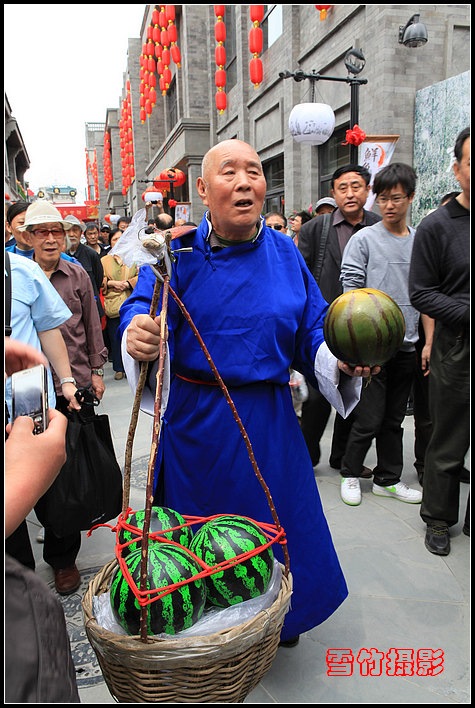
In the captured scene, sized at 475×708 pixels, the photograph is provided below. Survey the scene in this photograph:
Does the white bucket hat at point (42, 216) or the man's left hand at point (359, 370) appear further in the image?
the white bucket hat at point (42, 216)

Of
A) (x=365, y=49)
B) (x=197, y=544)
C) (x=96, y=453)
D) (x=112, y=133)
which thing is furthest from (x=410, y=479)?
(x=112, y=133)

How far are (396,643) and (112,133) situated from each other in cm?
5979

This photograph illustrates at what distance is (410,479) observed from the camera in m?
3.96

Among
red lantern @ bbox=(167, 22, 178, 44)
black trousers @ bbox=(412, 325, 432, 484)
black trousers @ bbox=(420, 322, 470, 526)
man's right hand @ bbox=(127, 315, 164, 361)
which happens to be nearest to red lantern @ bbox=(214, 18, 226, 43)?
red lantern @ bbox=(167, 22, 178, 44)

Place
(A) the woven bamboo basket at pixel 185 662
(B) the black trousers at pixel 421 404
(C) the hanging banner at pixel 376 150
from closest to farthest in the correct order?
(A) the woven bamboo basket at pixel 185 662 < (B) the black trousers at pixel 421 404 < (C) the hanging banner at pixel 376 150

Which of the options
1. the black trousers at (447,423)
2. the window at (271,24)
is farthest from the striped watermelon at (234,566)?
the window at (271,24)

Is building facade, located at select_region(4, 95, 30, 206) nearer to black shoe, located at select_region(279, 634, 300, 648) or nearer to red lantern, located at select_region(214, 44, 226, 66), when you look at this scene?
red lantern, located at select_region(214, 44, 226, 66)

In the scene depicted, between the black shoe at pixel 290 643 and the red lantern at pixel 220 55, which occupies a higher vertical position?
the red lantern at pixel 220 55

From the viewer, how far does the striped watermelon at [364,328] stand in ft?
5.47

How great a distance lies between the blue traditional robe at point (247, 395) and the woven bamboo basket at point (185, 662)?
27.4 inches

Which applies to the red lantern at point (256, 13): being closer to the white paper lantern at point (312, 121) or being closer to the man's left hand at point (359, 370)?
the white paper lantern at point (312, 121)

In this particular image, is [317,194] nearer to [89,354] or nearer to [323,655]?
[89,354]

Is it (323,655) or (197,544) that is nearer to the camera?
(197,544)

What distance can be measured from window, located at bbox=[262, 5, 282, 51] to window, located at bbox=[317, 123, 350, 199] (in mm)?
3763
